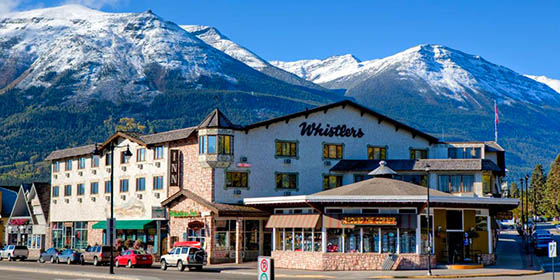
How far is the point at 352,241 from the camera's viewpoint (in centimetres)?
5775

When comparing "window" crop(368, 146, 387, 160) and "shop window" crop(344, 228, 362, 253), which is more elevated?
"window" crop(368, 146, 387, 160)

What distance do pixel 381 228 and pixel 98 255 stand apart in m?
25.9

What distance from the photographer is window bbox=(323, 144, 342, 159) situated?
75375 millimetres

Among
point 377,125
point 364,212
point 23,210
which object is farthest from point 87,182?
point 364,212

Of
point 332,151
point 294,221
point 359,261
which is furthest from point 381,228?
point 332,151

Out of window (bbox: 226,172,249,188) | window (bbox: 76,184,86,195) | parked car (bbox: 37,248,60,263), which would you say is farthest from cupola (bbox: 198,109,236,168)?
window (bbox: 76,184,86,195)

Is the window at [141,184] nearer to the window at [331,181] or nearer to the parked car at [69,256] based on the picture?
the parked car at [69,256]

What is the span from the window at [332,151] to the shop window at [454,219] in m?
18.1

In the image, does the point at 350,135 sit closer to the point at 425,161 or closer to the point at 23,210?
the point at 425,161

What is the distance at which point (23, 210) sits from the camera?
332ft

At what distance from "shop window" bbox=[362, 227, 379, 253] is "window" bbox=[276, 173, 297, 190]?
1684 cm

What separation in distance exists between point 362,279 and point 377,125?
32.3m

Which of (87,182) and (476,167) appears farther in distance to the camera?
(87,182)

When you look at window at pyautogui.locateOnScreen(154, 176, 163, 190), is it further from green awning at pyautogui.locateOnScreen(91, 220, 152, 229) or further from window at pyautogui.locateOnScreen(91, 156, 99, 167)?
window at pyautogui.locateOnScreen(91, 156, 99, 167)
